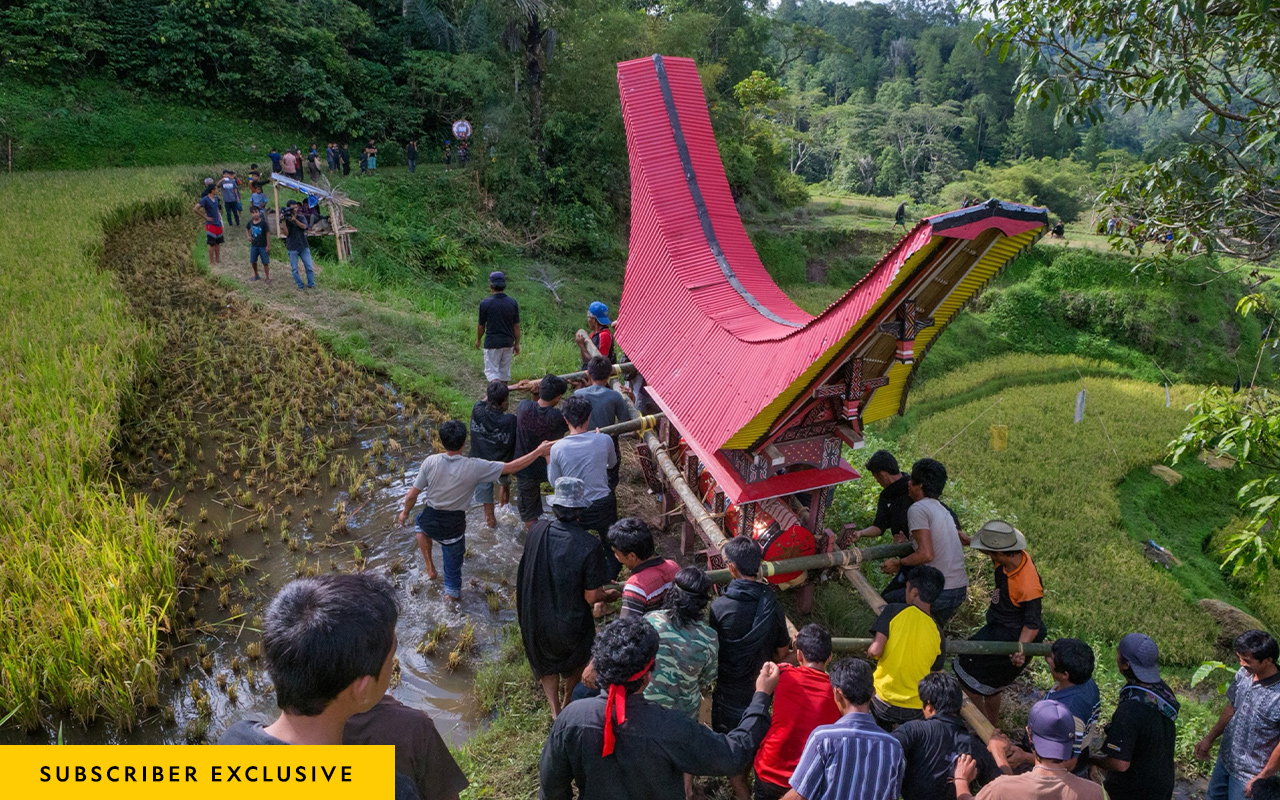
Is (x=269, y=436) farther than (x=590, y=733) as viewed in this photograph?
Yes

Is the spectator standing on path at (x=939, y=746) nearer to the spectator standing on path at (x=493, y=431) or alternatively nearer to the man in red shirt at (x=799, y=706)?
the man in red shirt at (x=799, y=706)

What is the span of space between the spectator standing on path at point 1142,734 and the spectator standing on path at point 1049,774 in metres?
0.80

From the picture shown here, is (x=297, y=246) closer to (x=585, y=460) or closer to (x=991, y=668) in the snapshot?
(x=585, y=460)

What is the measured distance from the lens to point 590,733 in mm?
2400

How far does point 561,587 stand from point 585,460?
40.1 inches

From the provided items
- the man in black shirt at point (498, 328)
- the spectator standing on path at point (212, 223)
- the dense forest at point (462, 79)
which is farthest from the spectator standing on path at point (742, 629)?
the dense forest at point (462, 79)

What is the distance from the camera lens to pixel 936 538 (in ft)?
13.7

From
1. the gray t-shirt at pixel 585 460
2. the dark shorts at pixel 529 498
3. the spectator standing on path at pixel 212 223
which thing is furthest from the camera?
the spectator standing on path at pixel 212 223

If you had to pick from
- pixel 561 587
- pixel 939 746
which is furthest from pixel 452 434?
pixel 939 746

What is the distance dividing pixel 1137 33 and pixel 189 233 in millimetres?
12797

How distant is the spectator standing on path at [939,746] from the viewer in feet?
9.17

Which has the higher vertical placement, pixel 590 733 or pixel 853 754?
pixel 590 733

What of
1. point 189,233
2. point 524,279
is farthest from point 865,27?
point 189,233

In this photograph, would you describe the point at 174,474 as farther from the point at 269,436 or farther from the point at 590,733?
the point at 590,733
